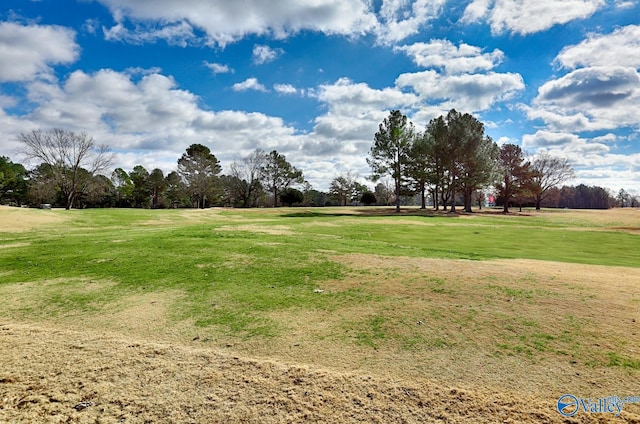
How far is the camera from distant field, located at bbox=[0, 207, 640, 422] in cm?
339

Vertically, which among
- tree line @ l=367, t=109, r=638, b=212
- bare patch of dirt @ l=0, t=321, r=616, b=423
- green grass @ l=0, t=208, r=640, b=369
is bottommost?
bare patch of dirt @ l=0, t=321, r=616, b=423

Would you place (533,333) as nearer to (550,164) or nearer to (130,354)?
(130,354)

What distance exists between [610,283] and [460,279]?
3586 millimetres

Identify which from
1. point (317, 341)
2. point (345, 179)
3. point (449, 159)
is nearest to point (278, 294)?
point (317, 341)

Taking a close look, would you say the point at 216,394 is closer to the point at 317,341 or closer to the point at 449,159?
the point at 317,341

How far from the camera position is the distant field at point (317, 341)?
3393 mm

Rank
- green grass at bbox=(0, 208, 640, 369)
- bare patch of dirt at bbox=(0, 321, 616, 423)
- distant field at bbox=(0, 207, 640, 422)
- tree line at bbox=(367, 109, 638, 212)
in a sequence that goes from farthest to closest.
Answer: tree line at bbox=(367, 109, 638, 212), green grass at bbox=(0, 208, 640, 369), distant field at bbox=(0, 207, 640, 422), bare patch of dirt at bbox=(0, 321, 616, 423)

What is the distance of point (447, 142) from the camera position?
4756cm

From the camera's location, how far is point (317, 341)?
4762 millimetres

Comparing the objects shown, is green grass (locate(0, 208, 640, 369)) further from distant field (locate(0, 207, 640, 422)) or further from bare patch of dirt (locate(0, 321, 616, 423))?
bare patch of dirt (locate(0, 321, 616, 423))

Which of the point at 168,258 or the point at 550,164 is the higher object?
the point at 550,164

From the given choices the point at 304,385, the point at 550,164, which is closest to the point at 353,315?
the point at 304,385

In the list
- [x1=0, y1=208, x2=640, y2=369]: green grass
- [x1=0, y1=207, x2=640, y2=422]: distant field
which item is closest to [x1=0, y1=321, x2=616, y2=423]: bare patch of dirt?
[x1=0, y1=207, x2=640, y2=422]: distant field

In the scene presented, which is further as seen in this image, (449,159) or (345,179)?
(345,179)
